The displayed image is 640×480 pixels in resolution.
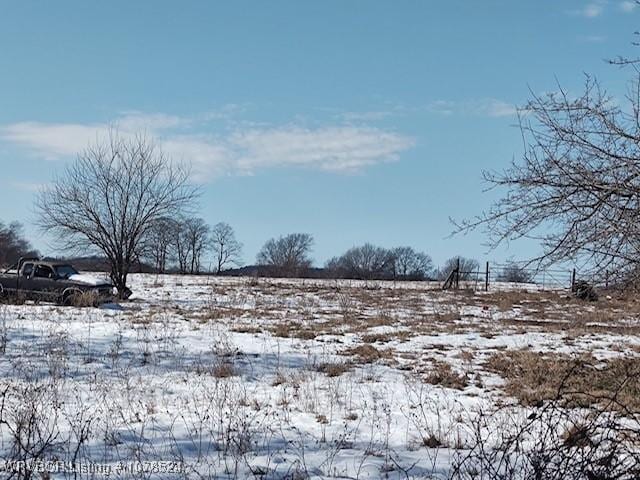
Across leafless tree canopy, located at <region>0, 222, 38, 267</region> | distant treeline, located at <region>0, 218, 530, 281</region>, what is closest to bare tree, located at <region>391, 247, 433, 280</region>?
distant treeline, located at <region>0, 218, 530, 281</region>

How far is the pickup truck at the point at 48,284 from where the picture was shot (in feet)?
65.1

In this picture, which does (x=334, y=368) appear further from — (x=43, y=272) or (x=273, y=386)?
(x=43, y=272)

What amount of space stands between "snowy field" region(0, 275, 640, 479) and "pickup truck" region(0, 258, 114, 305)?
7.13ft

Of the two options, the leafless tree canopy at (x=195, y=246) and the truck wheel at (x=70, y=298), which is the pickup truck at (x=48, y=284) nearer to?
the truck wheel at (x=70, y=298)

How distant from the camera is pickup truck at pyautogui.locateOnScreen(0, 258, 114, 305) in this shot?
19.8 m

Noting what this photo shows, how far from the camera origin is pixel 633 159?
6270 millimetres

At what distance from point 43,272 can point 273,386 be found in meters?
14.5

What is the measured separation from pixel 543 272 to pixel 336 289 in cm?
2588

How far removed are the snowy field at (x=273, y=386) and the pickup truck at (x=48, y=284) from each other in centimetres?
217

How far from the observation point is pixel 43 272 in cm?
2036

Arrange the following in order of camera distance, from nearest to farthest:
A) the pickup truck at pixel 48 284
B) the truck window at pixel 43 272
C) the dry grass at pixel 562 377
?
the dry grass at pixel 562 377 < the pickup truck at pixel 48 284 < the truck window at pixel 43 272

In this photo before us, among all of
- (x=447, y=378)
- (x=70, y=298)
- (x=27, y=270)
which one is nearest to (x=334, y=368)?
(x=447, y=378)

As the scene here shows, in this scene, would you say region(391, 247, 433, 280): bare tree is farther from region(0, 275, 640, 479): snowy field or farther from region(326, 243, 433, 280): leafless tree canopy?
region(0, 275, 640, 479): snowy field

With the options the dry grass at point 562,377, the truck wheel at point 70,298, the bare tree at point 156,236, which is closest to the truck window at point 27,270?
the truck wheel at point 70,298
